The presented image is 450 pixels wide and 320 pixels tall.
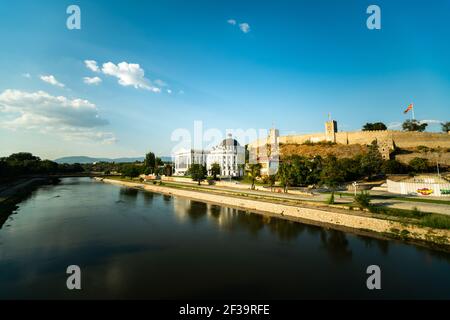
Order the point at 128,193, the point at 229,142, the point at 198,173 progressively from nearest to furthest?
the point at 128,193 < the point at 198,173 < the point at 229,142

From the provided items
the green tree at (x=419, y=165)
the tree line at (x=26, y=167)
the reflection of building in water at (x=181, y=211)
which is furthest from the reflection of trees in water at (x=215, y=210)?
the tree line at (x=26, y=167)

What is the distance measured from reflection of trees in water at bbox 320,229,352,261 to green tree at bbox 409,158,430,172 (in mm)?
38388

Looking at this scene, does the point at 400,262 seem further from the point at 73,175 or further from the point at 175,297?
the point at 73,175

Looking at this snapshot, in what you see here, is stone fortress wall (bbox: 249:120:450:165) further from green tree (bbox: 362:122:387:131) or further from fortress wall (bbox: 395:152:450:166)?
green tree (bbox: 362:122:387:131)

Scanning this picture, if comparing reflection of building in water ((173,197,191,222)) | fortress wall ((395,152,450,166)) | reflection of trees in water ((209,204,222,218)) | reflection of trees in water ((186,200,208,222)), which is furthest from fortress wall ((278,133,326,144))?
reflection of building in water ((173,197,191,222))

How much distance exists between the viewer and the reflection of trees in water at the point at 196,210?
32750 mm

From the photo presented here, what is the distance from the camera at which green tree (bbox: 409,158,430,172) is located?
48.2 m

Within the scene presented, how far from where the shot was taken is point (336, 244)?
20.5 m

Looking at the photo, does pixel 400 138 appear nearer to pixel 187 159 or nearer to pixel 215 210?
pixel 215 210

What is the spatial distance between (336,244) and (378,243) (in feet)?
11.3

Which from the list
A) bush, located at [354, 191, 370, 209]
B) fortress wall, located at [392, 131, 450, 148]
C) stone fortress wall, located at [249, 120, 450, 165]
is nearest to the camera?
bush, located at [354, 191, 370, 209]

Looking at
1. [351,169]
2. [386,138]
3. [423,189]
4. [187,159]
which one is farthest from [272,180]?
[187,159]
